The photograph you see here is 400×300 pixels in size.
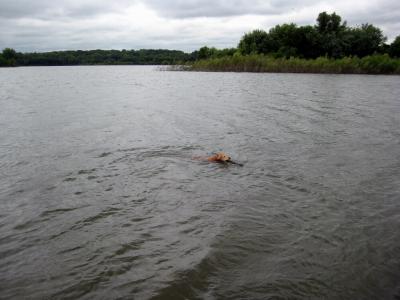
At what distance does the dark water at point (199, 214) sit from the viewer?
14.2 feet

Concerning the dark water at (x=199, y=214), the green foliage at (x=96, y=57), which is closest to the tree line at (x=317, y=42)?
the dark water at (x=199, y=214)

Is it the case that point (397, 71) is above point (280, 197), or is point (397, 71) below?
above

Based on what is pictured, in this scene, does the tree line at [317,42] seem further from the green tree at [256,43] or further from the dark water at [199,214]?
the dark water at [199,214]

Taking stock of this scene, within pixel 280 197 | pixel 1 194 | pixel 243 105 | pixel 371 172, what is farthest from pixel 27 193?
pixel 243 105

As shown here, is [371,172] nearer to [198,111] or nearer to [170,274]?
[170,274]

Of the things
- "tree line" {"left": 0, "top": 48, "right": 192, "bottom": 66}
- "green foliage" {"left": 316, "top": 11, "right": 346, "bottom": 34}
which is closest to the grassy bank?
"green foliage" {"left": 316, "top": 11, "right": 346, "bottom": 34}

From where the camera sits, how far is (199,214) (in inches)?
251

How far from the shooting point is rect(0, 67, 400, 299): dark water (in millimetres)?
4336

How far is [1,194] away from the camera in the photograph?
24.0 ft

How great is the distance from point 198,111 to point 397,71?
4269cm

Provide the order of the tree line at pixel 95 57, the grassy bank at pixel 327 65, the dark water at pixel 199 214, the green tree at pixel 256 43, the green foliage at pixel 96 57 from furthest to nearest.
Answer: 1. the green foliage at pixel 96 57
2. the tree line at pixel 95 57
3. the green tree at pixel 256 43
4. the grassy bank at pixel 327 65
5. the dark water at pixel 199 214

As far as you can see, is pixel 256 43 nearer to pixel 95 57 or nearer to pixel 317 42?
pixel 317 42

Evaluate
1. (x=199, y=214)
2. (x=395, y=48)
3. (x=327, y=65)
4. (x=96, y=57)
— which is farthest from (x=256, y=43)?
(x=96, y=57)

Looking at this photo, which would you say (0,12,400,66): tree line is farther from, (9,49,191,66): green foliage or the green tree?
(9,49,191,66): green foliage
